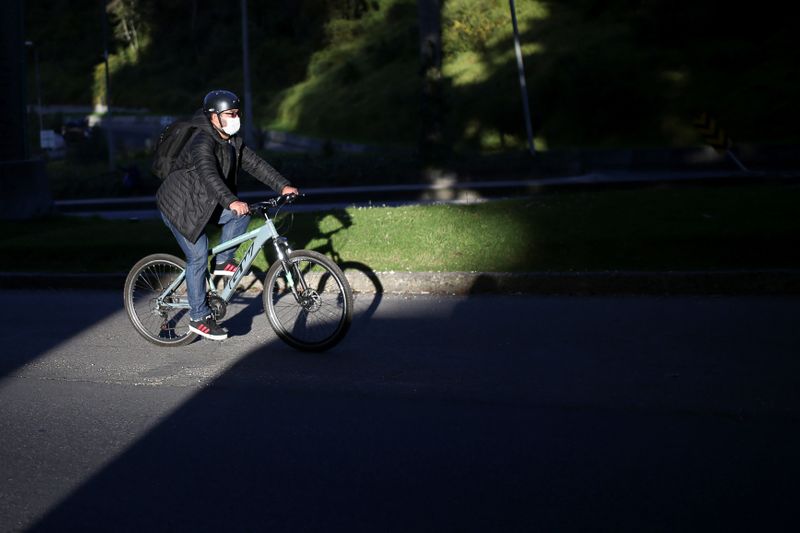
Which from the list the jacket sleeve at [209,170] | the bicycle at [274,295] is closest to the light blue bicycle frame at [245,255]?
the bicycle at [274,295]

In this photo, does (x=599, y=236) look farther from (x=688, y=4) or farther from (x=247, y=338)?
(x=688, y=4)

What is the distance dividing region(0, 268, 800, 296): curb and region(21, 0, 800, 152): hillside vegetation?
1620cm

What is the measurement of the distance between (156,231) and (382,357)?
6330 millimetres

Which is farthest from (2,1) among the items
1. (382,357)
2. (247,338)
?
(382,357)

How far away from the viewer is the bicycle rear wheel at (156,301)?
25.4ft

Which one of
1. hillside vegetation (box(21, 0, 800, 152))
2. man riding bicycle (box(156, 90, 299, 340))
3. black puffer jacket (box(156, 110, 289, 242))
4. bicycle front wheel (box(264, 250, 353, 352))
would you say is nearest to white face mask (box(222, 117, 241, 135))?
man riding bicycle (box(156, 90, 299, 340))

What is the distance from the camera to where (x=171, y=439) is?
5520 millimetres

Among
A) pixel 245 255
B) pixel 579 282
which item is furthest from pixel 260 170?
pixel 579 282

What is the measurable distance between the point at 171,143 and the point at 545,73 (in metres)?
28.3

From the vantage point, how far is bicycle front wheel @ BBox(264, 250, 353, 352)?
7.04 m

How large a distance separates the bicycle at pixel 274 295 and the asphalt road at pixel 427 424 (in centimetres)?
16

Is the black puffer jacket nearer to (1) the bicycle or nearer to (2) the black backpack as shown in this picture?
(2) the black backpack

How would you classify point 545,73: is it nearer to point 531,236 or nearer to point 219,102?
point 531,236

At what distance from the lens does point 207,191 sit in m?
7.16
